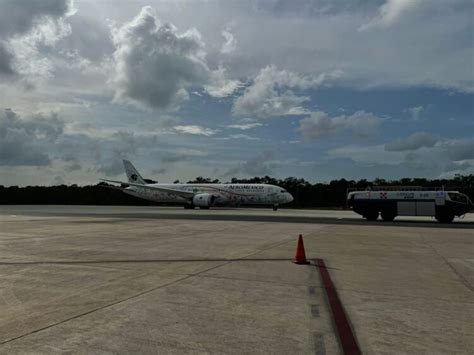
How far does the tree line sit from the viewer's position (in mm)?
72250

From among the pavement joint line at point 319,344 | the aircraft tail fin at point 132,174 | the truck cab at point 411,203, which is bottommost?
the pavement joint line at point 319,344

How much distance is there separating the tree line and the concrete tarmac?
58.8 metres

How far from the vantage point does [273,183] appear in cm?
9431

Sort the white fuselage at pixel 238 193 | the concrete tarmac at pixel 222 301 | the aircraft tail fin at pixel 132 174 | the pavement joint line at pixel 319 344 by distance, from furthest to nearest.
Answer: the aircraft tail fin at pixel 132 174 < the white fuselage at pixel 238 193 < the concrete tarmac at pixel 222 301 < the pavement joint line at pixel 319 344

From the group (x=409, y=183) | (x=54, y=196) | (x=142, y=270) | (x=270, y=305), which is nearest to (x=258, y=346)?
(x=270, y=305)

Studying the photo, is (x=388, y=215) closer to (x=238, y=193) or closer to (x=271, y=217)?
(x=271, y=217)

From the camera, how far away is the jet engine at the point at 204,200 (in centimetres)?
5475

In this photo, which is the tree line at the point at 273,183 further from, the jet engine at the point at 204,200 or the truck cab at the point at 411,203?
the truck cab at the point at 411,203

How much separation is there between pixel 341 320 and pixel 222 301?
2036 mm

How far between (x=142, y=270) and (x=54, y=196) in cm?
9264

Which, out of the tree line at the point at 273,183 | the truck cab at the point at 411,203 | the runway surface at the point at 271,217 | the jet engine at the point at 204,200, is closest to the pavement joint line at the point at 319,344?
the runway surface at the point at 271,217

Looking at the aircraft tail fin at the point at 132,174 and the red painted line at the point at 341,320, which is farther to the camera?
the aircraft tail fin at the point at 132,174

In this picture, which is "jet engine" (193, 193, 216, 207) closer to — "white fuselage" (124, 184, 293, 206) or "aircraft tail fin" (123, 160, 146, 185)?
"white fuselage" (124, 184, 293, 206)

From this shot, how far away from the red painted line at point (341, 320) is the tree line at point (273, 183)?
61.2 metres
